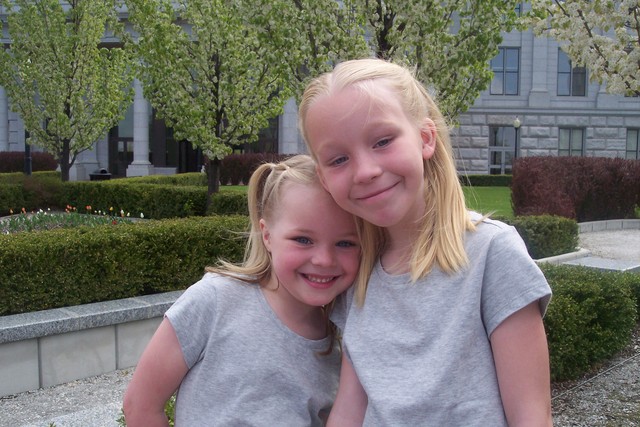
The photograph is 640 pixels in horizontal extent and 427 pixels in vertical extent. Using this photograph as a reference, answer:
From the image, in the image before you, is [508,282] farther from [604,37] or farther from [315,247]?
[604,37]

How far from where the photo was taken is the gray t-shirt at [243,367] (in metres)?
1.91

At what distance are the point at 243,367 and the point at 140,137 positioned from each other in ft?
121

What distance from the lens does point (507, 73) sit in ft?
122

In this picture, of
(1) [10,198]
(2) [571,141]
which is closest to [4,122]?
(1) [10,198]

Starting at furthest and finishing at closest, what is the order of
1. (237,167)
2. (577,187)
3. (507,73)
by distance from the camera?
(507,73)
(237,167)
(577,187)

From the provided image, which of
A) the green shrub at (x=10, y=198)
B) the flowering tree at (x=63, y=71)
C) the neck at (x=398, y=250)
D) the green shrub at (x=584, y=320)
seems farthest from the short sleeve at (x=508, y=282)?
the green shrub at (x=10, y=198)

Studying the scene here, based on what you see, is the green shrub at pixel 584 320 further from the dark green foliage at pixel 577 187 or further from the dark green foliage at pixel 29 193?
the dark green foliage at pixel 29 193

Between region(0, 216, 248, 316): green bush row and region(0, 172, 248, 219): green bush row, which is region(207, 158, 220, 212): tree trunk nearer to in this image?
region(0, 172, 248, 219): green bush row

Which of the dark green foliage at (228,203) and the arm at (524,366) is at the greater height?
the arm at (524,366)

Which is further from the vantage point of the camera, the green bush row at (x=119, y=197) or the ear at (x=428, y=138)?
the green bush row at (x=119, y=197)

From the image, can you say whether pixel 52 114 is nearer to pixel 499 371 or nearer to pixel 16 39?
pixel 16 39

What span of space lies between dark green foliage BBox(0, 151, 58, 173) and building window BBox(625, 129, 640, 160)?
2794 cm

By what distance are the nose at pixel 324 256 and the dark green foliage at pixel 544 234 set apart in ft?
Answer: 28.3

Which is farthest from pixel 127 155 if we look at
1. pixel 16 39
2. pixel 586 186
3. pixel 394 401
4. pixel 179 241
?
pixel 394 401
